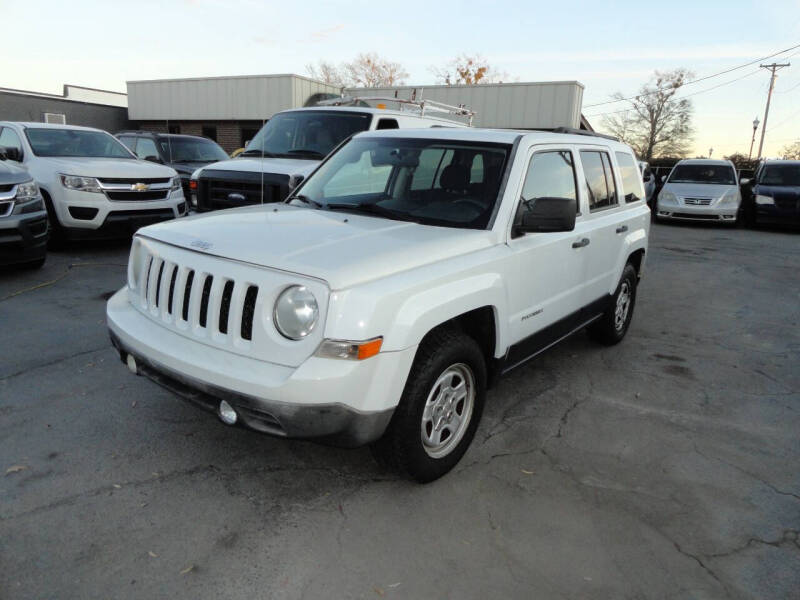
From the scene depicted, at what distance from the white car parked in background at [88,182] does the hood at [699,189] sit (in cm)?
1252

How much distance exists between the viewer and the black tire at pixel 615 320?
5352mm

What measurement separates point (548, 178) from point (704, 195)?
13590 mm

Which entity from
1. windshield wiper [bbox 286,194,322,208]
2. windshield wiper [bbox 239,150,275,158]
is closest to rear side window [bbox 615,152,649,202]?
windshield wiper [bbox 286,194,322,208]

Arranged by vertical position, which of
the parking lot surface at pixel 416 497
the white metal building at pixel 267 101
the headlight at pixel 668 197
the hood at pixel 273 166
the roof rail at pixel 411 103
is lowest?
the parking lot surface at pixel 416 497

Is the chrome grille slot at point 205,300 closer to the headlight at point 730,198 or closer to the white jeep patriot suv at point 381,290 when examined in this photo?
the white jeep patriot suv at point 381,290

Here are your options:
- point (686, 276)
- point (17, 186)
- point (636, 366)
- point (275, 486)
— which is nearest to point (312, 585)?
point (275, 486)

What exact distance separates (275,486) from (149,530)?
0.63m

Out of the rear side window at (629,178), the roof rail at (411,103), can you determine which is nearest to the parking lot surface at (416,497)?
the rear side window at (629,178)

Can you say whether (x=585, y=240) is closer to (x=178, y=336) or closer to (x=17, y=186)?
(x=178, y=336)

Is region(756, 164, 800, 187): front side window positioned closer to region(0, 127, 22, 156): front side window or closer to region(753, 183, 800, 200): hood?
region(753, 183, 800, 200): hood

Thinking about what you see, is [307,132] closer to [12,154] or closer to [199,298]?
[12,154]

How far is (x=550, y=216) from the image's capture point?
3369mm

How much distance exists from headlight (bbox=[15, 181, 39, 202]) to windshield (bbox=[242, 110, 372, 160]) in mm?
2725

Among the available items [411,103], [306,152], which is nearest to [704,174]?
[411,103]
